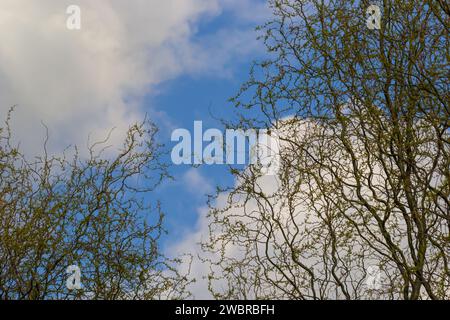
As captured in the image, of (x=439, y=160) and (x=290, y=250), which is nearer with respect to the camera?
(x=439, y=160)

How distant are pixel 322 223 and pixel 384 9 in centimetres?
338

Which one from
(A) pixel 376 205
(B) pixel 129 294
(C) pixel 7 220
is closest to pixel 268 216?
(A) pixel 376 205

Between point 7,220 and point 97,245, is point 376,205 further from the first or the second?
point 7,220

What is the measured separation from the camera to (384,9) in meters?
10.3

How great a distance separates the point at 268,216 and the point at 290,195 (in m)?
0.50

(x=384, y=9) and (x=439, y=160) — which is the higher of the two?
(x=384, y=9)
